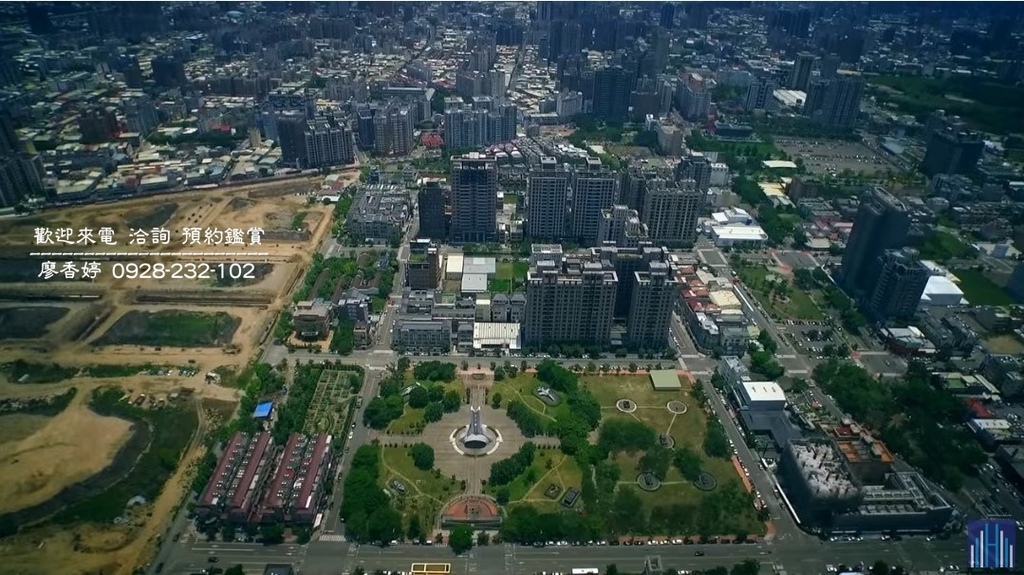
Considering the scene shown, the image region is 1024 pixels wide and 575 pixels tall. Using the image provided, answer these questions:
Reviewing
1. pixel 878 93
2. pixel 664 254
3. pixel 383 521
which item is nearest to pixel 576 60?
pixel 878 93

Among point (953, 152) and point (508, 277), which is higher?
point (953, 152)

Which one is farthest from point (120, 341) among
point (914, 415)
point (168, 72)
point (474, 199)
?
point (168, 72)

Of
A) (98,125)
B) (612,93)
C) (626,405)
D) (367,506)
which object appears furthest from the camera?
(612,93)

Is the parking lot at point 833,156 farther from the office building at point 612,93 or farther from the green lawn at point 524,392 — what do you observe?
the green lawn at point 524,392

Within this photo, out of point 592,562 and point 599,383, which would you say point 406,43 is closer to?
point 599,383

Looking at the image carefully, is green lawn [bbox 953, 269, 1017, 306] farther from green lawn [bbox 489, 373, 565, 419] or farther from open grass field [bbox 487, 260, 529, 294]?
green lawn [bbox 489, 373, 565, 419]

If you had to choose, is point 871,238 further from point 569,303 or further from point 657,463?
point 657,463
